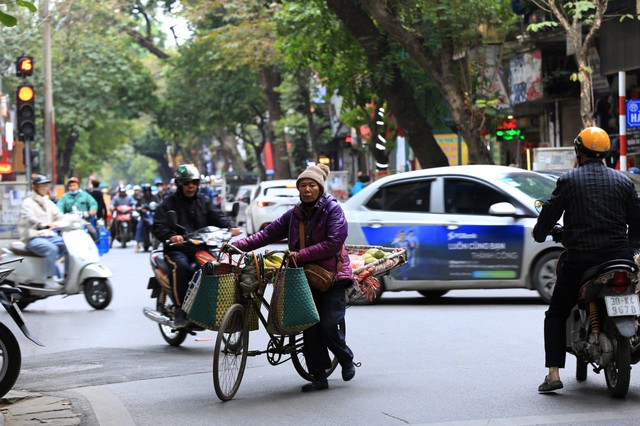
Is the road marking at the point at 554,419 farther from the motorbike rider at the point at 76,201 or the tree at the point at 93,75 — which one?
the tree at the point at 93,75

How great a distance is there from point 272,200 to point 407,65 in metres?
7.37

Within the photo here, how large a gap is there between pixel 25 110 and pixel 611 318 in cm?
1848

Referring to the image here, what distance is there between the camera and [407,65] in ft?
85.3

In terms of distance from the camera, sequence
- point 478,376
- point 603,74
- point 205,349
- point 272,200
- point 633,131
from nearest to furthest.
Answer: point 478,376, point 205,349, point 633,131, point 603,74, point 272,200

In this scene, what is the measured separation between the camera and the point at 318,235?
8352 mm

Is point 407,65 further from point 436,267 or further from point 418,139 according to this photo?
point 436,267

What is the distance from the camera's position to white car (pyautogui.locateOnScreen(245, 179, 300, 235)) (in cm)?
3173

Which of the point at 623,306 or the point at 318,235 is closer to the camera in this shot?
the point at 623,306

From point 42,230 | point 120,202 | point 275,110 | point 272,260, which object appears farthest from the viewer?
point 275,110

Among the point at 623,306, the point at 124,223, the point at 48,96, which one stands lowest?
the point at 623,306

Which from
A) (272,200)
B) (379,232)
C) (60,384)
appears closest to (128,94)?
(272,200)

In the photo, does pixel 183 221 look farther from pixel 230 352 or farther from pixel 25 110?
pixel 25 110

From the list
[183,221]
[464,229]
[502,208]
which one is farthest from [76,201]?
[183,221]

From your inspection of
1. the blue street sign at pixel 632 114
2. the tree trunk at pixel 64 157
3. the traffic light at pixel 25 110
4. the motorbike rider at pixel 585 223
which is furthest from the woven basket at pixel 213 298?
the tree trunk at pixel 64 157
